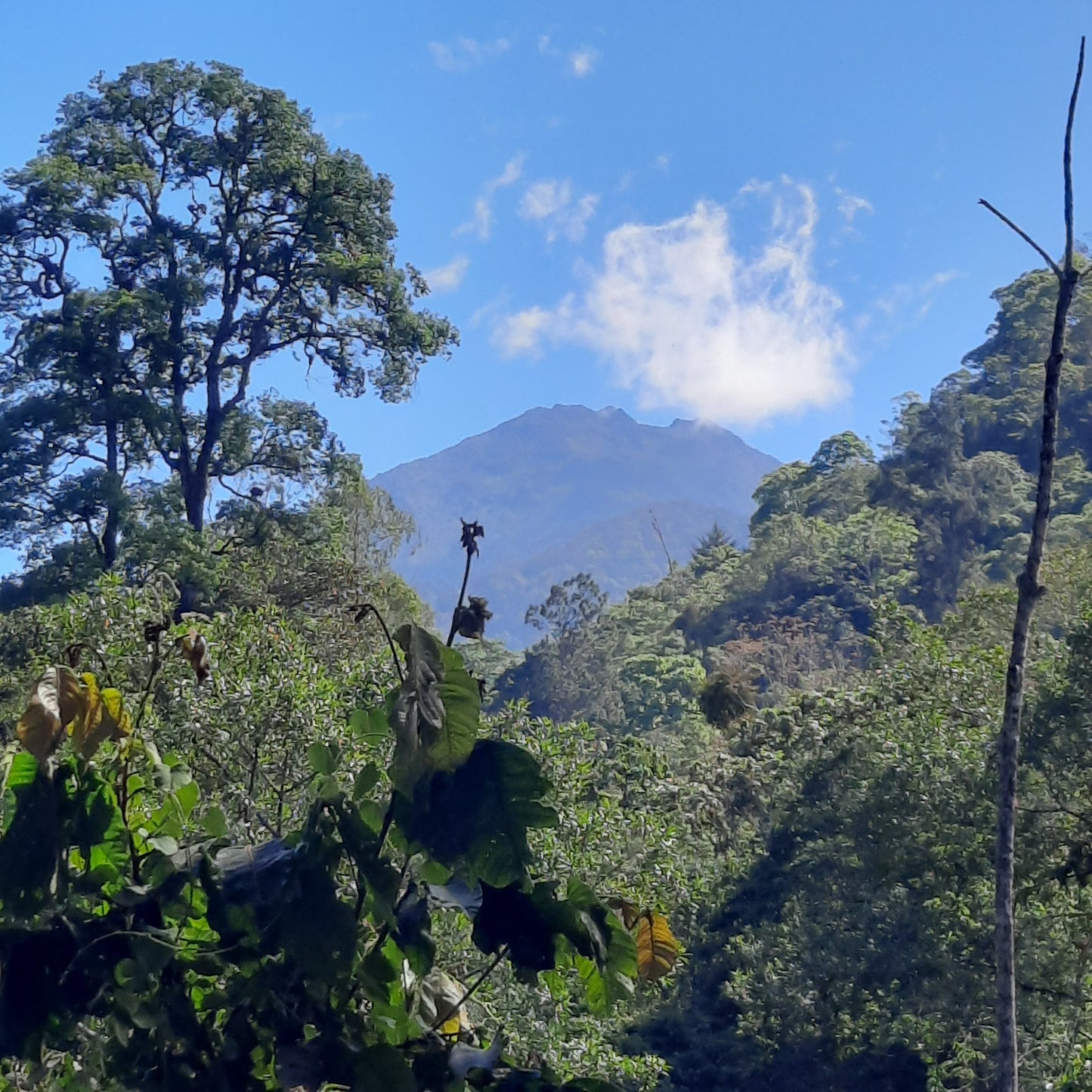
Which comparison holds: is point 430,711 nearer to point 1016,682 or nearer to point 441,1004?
point 441,1004

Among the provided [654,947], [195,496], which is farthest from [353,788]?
[195,496]

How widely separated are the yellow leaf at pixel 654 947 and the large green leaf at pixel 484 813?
57 centimetres

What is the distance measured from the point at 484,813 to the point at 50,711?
0.61 m

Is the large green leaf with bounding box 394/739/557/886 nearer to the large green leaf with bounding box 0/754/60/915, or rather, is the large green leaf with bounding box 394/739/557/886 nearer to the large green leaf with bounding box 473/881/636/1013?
the large green leaf with bounding box 473/881/636/1013

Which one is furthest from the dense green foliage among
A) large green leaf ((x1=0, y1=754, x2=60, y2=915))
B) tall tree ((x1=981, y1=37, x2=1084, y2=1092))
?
tall tree ((x1=981, y1=37, x2=1084, y2=1092))

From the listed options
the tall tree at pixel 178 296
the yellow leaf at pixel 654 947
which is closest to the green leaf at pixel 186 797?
the yellow leaf at pixel 654 947

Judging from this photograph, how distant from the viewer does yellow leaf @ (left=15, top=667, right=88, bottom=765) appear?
162 centimetres

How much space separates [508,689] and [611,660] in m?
4.21

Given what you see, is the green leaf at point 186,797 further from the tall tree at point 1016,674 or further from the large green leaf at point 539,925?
the tall tree at point 1016,674

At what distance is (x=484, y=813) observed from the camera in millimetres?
1616

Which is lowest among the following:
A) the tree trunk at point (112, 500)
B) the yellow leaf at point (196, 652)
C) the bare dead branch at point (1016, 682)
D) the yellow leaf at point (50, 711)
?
the bare dead branch at point (1016, 682)

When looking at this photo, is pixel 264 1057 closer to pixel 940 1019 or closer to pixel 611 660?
pixel 940 1019

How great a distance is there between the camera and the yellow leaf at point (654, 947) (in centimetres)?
209

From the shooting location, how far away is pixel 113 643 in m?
7.15
